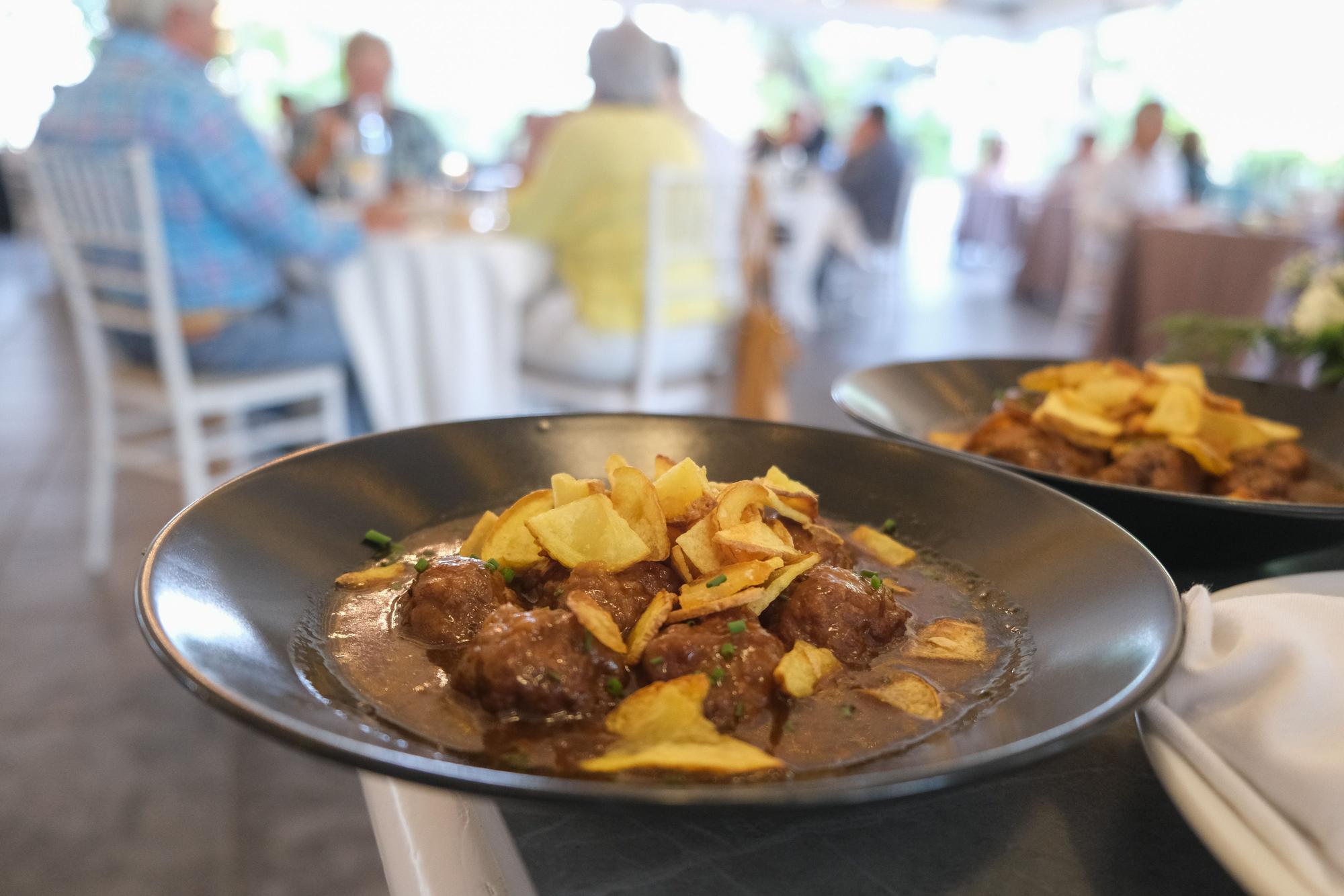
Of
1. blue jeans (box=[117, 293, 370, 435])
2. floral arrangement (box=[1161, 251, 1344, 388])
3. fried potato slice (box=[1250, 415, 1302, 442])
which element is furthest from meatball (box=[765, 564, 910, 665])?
blue jeans (box=[117, 293, 370, 435])

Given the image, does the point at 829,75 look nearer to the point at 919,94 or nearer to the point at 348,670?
the point at 919,94

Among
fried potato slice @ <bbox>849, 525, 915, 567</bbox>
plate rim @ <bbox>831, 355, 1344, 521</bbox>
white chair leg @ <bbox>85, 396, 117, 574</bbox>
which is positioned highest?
plate rim @ <bbox>831, 355, 1344, 521</bbox>

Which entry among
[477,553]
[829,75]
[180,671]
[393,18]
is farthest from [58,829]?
[829,75]

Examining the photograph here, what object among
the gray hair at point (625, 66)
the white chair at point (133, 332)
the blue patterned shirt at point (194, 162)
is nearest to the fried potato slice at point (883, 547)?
the white chair at point (133, 332)

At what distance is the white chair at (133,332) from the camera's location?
2400 millimetres

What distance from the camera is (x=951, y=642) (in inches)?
27.2

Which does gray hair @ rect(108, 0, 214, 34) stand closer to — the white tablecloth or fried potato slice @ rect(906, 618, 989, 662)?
the white tablecloth

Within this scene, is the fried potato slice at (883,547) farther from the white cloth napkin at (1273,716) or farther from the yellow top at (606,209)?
the yellow top at (606,209)

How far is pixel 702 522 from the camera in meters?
0.72

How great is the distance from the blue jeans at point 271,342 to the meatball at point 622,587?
7.52 feet

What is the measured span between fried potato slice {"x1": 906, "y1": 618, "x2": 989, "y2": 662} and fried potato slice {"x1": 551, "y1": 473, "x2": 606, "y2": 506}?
262 millimetres

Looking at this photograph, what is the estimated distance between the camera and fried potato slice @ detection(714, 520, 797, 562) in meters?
0.68

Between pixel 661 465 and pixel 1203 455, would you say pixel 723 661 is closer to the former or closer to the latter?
pixel 661 465

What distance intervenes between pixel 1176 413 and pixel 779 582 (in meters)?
0.65
